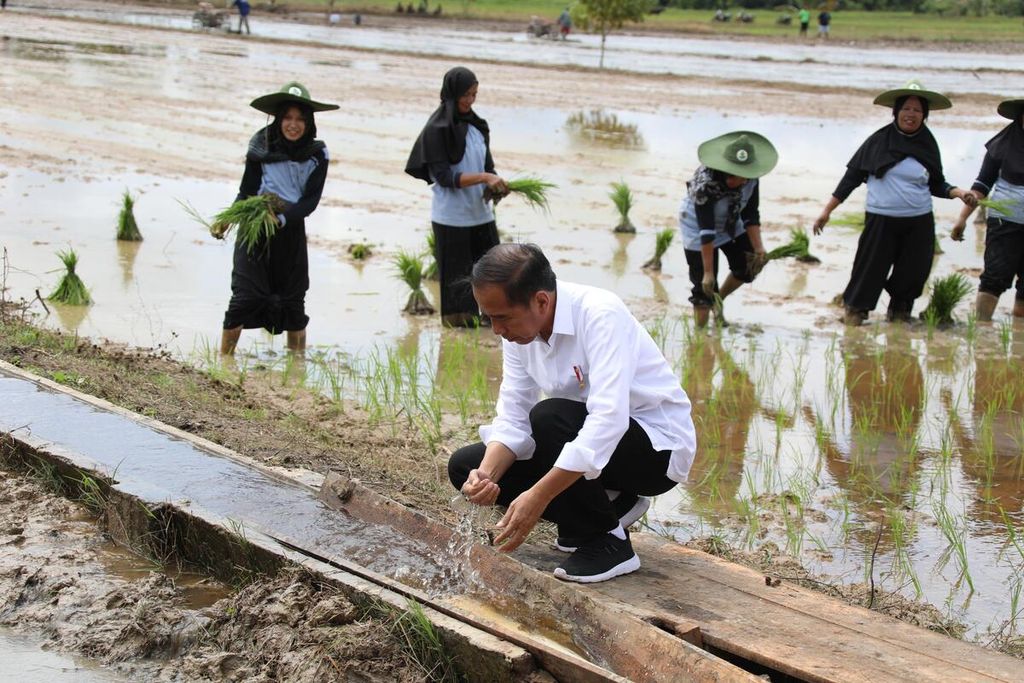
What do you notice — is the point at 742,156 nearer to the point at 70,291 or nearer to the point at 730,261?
the point at 730,261

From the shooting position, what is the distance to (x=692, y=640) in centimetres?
334

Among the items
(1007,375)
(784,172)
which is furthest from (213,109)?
(1007,375)

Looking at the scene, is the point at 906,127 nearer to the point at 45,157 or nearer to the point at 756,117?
the point at 45,157

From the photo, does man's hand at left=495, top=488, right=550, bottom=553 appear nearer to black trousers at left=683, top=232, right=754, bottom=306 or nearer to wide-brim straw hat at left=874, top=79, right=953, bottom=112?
black trousers at left=683, top=232, right=754, bottom=306

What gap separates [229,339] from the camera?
22.7 feet

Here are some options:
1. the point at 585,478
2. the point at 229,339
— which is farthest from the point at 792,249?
the point at 585,478

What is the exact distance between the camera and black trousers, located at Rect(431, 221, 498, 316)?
760cm

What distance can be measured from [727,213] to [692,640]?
449 centimetres

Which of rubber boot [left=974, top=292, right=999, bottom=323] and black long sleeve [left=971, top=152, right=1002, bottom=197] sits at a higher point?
black long sleeve [left=971, top=152, right=1002, bottom=197]

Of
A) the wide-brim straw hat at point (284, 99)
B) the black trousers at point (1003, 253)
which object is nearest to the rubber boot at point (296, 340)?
the wide-brim straw hat at point (284, 99)

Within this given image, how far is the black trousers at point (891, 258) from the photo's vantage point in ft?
25.8

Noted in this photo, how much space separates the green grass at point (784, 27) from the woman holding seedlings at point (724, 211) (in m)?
38.0

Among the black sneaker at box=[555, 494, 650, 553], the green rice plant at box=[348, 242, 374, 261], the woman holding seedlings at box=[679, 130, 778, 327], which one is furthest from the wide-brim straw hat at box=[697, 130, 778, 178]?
the black sneaker at box=[555, 494, 650, 553]

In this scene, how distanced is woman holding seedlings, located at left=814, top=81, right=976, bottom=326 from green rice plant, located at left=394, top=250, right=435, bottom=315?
8.57ft
